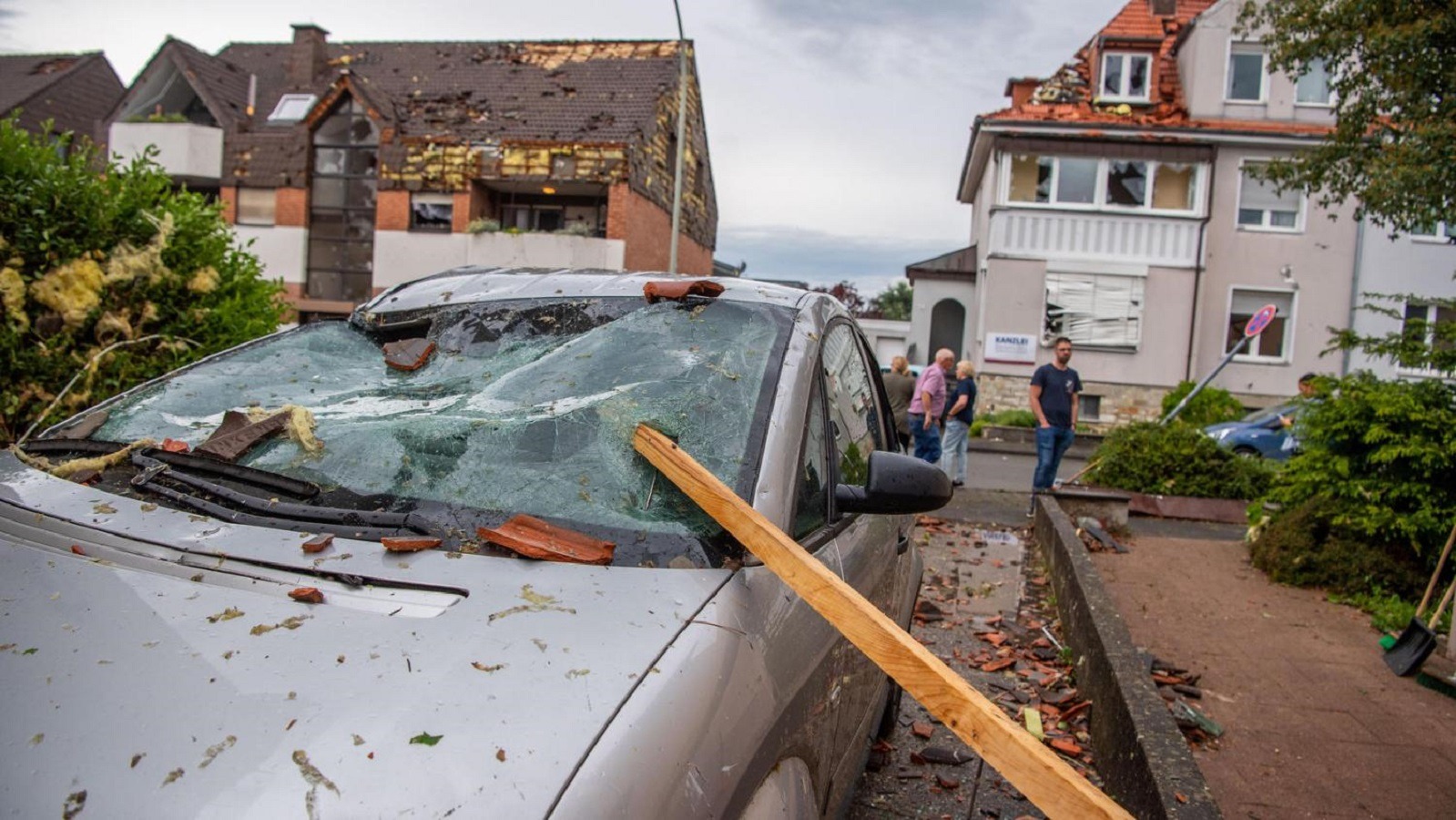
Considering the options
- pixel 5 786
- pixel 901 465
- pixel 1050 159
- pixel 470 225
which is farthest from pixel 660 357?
pixel 470 225

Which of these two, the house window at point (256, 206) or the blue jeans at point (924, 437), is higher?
the house window at point (256, 206)

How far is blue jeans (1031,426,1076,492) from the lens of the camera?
10.4 metres

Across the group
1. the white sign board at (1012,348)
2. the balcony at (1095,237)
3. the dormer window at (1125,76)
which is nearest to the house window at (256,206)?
the balcony at (1095,237)

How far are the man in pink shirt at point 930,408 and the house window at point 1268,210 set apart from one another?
625 inches

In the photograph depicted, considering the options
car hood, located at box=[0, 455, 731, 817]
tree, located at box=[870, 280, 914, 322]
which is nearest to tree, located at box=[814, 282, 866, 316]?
tree, located at box=[870, 280, 914, 322]

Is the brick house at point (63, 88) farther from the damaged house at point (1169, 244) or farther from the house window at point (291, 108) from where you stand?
the damaged house at point (1169, 244)

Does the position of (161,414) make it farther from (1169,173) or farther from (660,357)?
(1169,173)

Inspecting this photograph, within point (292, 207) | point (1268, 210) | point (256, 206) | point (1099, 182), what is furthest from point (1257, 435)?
point (256, 206)

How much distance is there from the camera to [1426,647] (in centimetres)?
509

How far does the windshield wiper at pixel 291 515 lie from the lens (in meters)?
1.96

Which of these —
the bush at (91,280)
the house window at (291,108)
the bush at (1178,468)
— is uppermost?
the house window at (291,108)

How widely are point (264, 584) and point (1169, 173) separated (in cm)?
2521

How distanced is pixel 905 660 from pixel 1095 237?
931 inches

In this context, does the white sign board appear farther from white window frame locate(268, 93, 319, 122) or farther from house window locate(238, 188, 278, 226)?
white window frame locate(268, 93, 319, 122)
